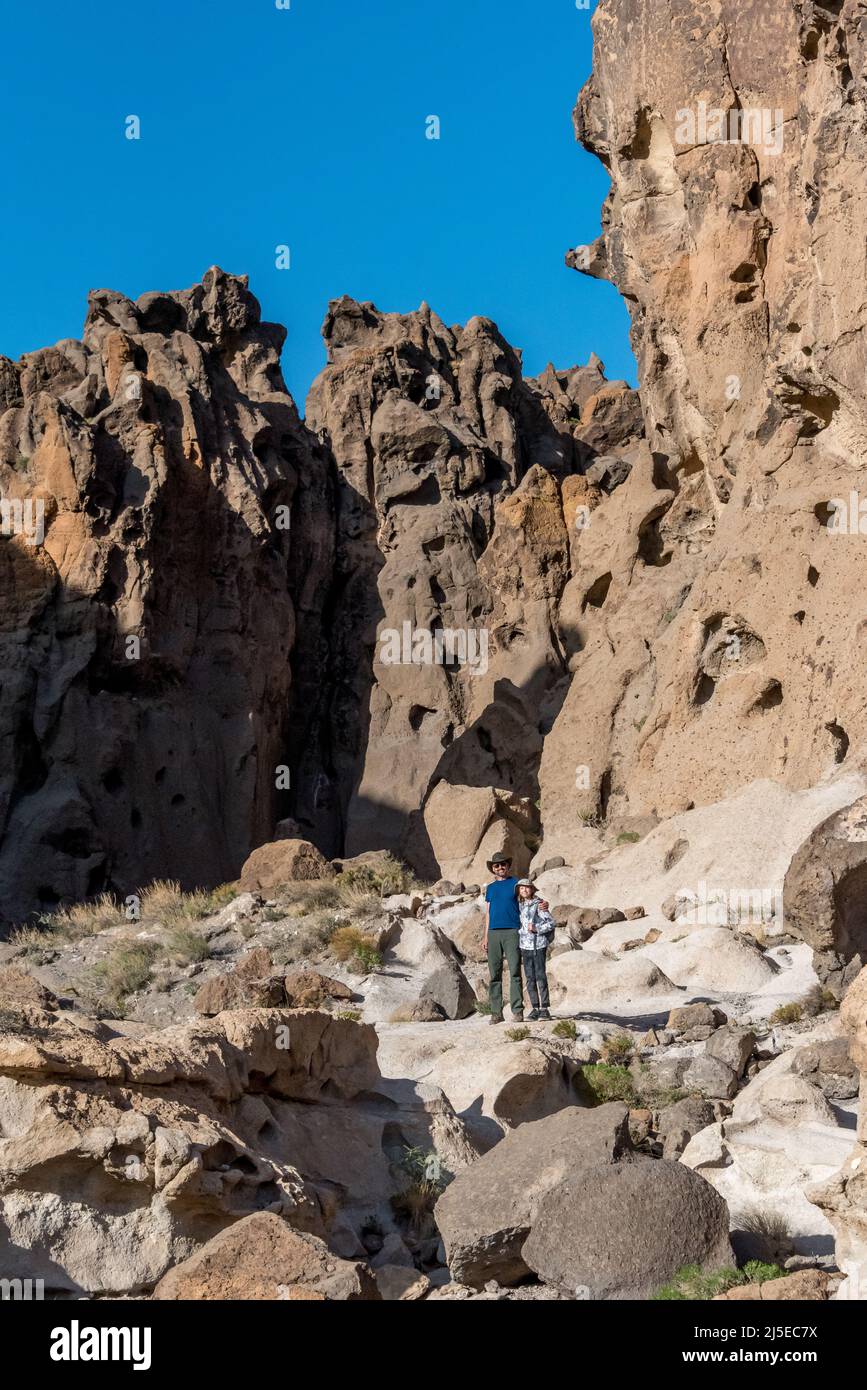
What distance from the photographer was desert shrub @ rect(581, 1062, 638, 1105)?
9.65 metres

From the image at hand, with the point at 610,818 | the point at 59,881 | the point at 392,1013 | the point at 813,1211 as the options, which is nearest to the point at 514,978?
the point at 392,1013

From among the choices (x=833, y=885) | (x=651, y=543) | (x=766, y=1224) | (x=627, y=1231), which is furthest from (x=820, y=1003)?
(x=651, y=543)

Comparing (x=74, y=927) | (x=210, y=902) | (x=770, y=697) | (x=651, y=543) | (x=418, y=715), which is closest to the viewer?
(x=770, y=697)

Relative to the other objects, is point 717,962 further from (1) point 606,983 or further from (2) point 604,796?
(2) point 604,796

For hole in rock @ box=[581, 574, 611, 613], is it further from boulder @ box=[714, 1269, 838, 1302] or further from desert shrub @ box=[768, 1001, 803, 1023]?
boulder @ box=[714, 1269, 838, 1302]

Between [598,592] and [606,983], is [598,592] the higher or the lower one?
the higher one

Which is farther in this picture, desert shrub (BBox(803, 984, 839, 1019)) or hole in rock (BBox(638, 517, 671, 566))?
hole in rock (BBox(638, 517, 671, 566))

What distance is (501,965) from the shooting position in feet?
40.6

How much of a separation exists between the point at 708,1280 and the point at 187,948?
12.8 metres

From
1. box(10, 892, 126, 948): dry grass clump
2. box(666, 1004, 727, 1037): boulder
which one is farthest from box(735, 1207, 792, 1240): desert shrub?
box(10, 892, 126, 948): dry grass clump

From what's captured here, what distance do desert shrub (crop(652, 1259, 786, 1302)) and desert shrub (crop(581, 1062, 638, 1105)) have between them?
3.96m

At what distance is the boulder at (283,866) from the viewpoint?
864 inches
